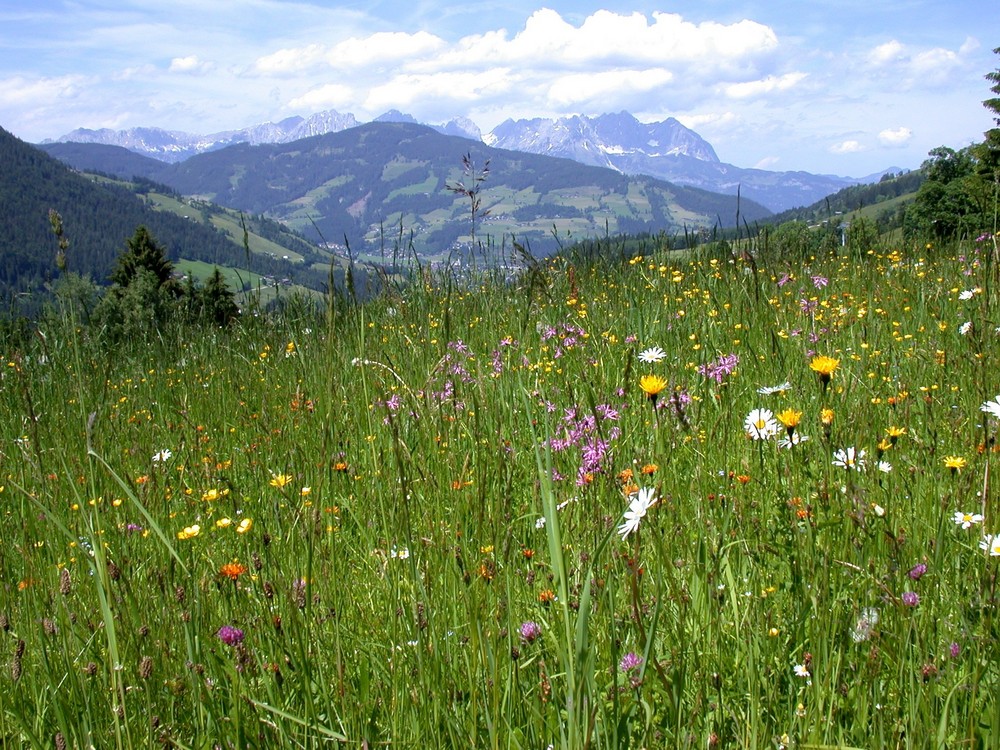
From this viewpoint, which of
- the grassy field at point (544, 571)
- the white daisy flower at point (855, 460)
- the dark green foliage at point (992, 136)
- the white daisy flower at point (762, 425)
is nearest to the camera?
the grassy field at point (544, 571)

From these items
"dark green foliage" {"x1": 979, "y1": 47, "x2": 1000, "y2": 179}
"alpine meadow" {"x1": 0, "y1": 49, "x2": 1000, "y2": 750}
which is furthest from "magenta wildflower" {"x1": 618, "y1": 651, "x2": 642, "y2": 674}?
"dark green foliage" {"x1": 979, "y1": 47, "x2": 1000, "y2": 179}

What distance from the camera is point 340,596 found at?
1.98 metres

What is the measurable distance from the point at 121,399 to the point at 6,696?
3.65 metres

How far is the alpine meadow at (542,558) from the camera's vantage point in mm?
1438

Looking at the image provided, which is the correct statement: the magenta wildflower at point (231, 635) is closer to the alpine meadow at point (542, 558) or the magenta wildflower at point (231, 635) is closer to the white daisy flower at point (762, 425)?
the alpine meadow at point (542, 558)

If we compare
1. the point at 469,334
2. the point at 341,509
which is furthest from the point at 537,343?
the point at 341,509

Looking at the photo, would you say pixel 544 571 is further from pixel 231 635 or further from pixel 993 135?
pixel 993 135

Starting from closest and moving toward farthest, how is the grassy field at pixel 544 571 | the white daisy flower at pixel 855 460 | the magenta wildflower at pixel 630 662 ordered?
the grassy field at pixel 544 571
the magenta wildflower at pixel 630 662
the white daisy flower at pixel 855 460

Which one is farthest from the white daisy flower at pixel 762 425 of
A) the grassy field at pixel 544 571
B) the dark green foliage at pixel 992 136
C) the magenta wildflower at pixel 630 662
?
the dark green foliage at pixel 992 136

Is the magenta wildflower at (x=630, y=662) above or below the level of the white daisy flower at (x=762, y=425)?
below

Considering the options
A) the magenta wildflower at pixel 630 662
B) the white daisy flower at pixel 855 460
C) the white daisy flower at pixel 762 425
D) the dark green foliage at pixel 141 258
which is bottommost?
the magenta wildflower at pixel 630 662

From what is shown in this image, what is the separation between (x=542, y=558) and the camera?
2.11 metres

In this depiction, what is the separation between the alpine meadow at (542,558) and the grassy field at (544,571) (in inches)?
0.6

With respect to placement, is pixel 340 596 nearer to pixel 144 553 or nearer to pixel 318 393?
pixel 144 553
